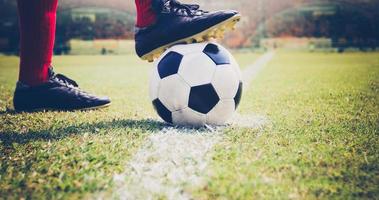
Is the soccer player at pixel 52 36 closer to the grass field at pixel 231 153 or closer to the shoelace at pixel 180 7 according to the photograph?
the shoelace at pixel 180 7

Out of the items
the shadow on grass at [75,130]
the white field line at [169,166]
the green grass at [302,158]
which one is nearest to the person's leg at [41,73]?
the shadow on grass at [75,130]

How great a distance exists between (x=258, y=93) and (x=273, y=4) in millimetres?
36812

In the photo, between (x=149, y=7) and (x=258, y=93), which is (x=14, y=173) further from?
(x=258, y=93)

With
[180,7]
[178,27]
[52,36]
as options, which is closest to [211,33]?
[178,27]

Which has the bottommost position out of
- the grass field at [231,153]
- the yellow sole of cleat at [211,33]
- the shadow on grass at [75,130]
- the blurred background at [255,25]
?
the blurred background at [255,25]

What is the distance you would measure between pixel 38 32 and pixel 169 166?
5.86 ft

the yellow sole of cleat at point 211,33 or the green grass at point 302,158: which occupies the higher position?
the yellow sole of cleat at point 211,33

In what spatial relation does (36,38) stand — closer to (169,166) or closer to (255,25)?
(169,166)

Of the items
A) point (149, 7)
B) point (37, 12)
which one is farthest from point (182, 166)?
point (37, 12)

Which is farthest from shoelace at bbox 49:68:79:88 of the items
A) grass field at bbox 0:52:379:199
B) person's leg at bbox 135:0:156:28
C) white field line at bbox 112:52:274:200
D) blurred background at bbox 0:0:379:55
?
blurred background at bbox 0:0:379:55

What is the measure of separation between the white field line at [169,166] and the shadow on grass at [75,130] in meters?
0.22

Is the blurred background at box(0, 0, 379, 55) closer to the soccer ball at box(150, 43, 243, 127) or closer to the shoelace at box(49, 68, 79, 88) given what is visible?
the shoelace at box(49, 68, 79, 88)

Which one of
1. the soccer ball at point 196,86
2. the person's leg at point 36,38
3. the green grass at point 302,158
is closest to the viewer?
the green grass at point 302,158

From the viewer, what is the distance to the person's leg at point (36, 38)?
2818mm
